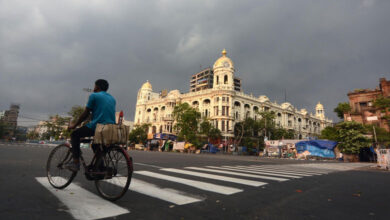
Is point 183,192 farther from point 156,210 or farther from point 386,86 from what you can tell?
point 386,86

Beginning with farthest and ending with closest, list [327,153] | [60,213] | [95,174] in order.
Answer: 1. [327,153]
2. [95,174]
3. [60,213]

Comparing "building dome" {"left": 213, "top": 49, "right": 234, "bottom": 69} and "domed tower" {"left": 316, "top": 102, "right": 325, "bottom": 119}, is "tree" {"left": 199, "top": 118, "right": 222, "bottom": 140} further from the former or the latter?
"domed tower" {"left": 316, "top": 102, "right": 325, "bottom": 119}

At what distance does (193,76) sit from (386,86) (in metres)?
70.7

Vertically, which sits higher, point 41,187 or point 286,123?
point 286,123

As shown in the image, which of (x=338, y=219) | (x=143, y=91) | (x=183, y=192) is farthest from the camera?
(x=143, y=91)

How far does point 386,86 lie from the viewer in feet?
Result: 115

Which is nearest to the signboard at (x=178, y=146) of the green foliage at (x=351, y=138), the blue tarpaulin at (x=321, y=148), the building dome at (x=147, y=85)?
the blue tarpaulin at (x=321, y=148)

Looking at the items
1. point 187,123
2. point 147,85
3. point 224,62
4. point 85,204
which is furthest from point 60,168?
point 147,85

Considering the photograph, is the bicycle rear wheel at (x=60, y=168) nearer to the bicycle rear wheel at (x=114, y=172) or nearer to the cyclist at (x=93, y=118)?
the cyclist at (x=93, y=118)

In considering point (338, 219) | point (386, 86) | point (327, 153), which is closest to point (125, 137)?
point (338, 219)

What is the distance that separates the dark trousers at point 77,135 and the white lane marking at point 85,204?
55 centimetres

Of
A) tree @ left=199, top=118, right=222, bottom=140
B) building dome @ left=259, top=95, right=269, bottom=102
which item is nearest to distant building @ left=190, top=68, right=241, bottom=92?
building dome @ left=259, top=95, right=269, bottom=102

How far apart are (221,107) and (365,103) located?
27501 mm

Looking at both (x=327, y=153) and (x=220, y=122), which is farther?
(x=220, y=122)
